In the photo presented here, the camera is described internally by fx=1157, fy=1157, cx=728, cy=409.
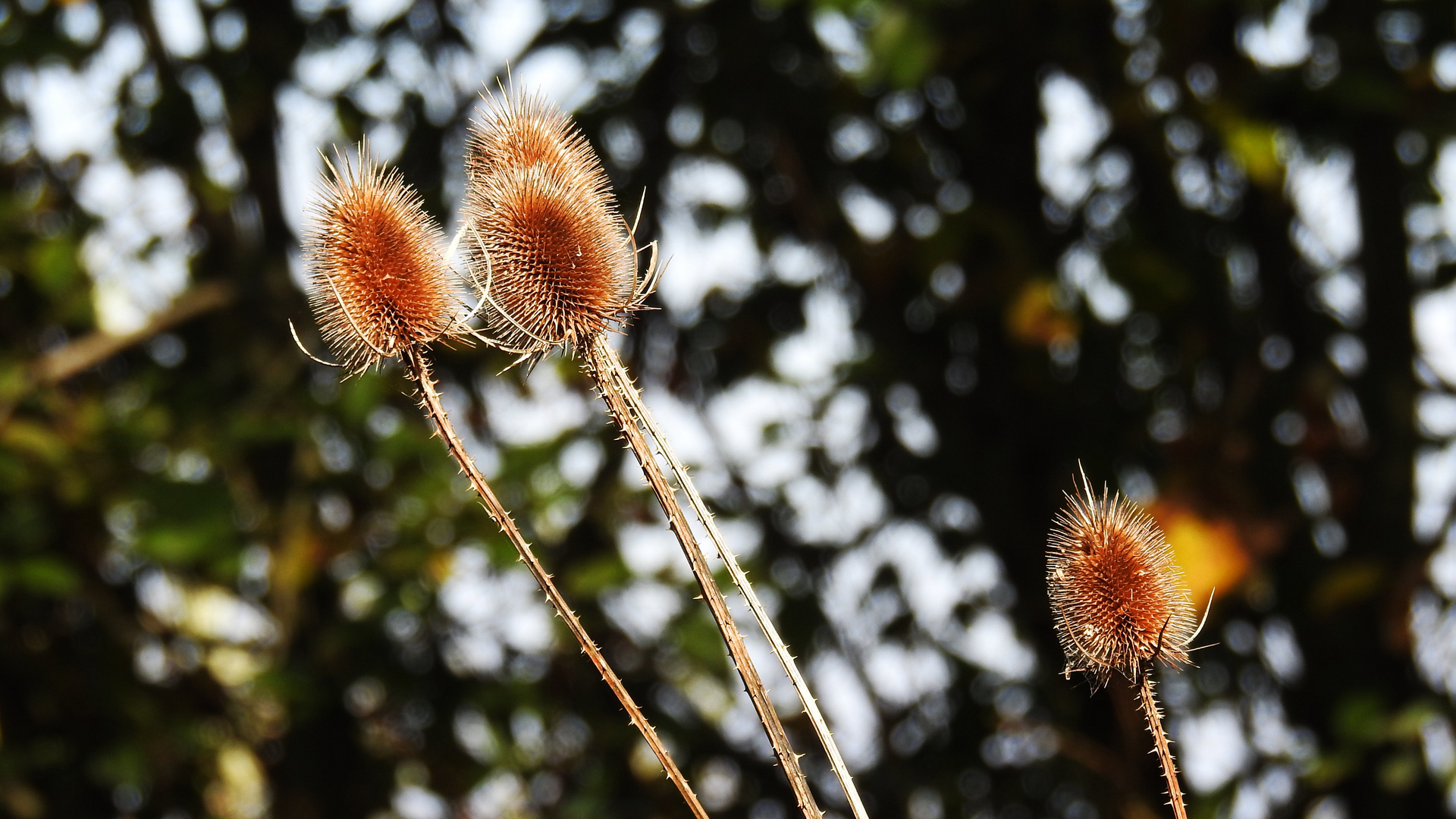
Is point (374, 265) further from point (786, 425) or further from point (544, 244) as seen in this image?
point (786, 425)

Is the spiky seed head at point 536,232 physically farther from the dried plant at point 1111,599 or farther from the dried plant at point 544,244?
the dried plant at point 1111,599

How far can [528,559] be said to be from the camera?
406 millimetres

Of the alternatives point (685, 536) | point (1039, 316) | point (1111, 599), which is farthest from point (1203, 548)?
point (685, 536)

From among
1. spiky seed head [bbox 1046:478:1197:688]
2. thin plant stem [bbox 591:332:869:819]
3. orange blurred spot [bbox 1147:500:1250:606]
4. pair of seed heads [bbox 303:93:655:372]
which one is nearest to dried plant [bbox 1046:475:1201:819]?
spiky seed head [bbox 1046:478:1197:688]

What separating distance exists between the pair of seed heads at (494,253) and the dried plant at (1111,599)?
20 cm

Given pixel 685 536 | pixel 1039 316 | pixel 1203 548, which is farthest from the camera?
pixel 1039 316

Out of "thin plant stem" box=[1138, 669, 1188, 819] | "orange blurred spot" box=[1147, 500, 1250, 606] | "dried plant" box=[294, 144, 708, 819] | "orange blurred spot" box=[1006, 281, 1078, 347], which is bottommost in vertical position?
"thin plant stem" box=[1138, 669, 1188, 819]

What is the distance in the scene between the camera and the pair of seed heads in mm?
459

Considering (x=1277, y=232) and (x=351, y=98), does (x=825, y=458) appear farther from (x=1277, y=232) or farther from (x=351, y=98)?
(x=351, y=98)

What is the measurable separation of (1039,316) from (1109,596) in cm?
157

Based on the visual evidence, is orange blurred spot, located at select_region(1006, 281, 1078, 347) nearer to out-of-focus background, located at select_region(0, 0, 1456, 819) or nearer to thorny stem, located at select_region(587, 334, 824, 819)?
out-of-focus background, located at select_region(0, 0, 1456, 819)

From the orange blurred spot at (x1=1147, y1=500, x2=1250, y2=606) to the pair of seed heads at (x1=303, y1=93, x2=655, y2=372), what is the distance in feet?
4.76

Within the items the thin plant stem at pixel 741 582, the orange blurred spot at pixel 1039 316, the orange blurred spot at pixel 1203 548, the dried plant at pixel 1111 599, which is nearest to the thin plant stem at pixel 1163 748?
the dried plant at pixel 1111 599

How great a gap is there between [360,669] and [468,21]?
1357 millimetres
